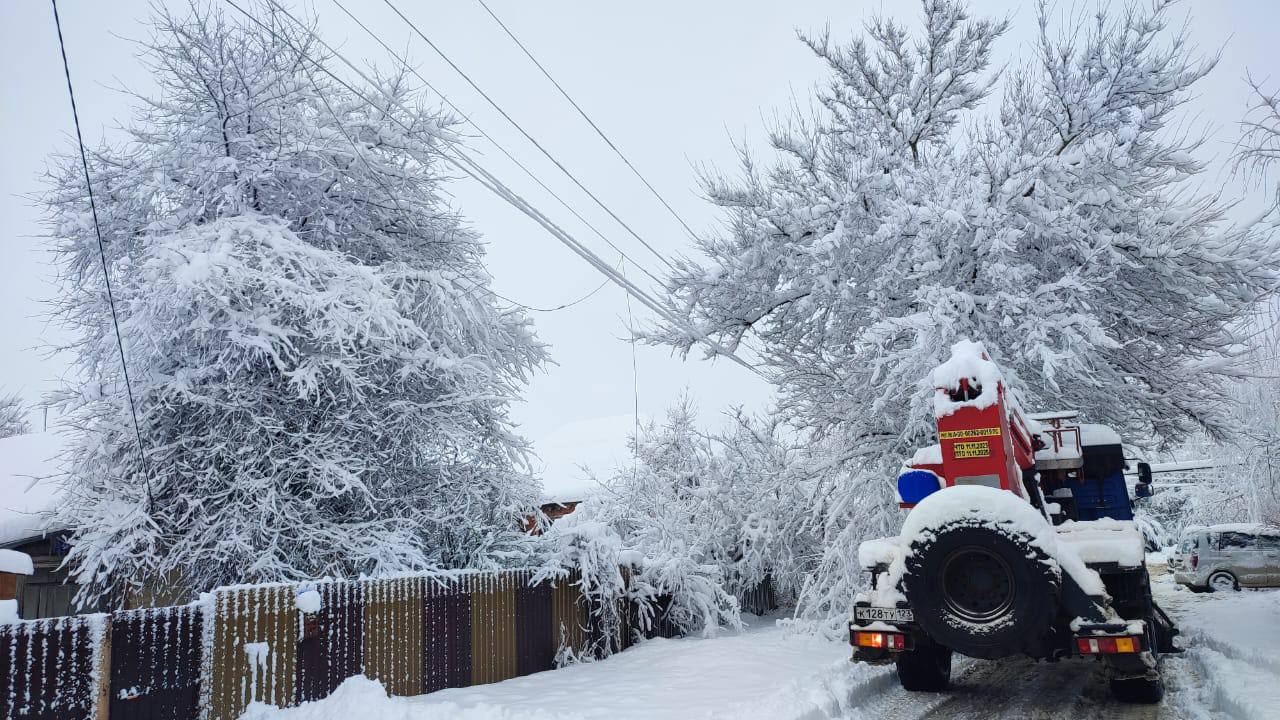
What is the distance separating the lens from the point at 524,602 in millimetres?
10391

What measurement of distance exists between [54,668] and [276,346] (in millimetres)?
5060

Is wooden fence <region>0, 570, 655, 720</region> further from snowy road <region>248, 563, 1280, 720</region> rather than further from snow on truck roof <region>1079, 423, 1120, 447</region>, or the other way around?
snow on truck roof <region>1079, 423, 1120, 447</region>

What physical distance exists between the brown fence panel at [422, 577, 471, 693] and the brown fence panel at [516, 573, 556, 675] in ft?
3.30

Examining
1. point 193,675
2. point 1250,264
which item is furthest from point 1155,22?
point 193,675

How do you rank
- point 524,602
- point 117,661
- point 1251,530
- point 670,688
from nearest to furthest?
point 117,661, point 670,688, point 524,602, point 1251,530

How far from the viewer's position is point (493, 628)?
9797 millimetres

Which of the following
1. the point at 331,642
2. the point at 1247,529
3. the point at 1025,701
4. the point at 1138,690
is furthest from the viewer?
the point at 1247,529

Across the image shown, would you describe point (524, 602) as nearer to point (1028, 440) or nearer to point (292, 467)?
point (292, 467)

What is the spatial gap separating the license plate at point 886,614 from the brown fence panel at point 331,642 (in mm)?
5206

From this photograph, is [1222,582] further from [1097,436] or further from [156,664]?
[156,664]

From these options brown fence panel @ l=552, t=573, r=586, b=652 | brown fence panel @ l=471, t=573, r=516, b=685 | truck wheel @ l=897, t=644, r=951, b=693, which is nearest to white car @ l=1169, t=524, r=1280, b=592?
truck wheel @ l=897, t=644, r=951, b=693

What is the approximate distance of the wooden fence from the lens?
5652 millimetres

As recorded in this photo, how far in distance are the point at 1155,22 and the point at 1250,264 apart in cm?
392

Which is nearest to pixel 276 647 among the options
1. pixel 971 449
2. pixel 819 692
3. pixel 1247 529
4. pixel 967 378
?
pixel 819 692
